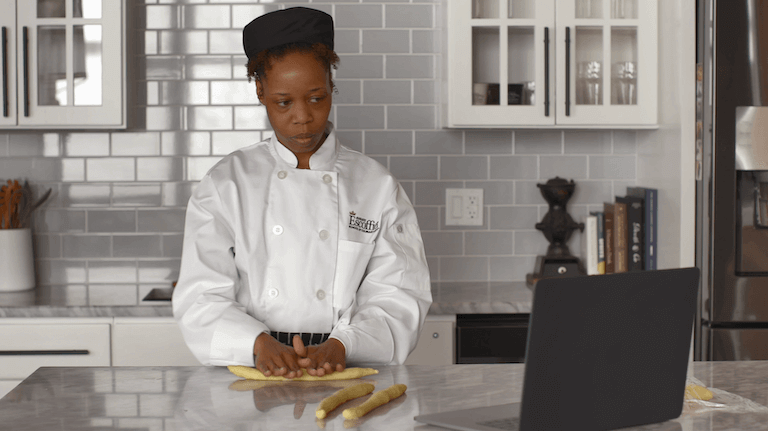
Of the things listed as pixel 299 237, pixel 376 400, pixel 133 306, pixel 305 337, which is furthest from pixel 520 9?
pixel 376 400

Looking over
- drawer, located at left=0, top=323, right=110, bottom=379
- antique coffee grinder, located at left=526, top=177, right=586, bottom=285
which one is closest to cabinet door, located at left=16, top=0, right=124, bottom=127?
drawer, located at left=0, top=323, right=110, bottom=379

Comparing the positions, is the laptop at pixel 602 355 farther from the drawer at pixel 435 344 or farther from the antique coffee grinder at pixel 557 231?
the antique coffee grinder at pixel 557 231

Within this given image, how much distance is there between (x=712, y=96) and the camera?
2217 millimetres

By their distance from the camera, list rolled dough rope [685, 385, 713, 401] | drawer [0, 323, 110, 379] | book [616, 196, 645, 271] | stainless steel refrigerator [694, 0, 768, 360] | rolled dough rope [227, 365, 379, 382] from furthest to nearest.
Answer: book [616, 196, 645, 271]
drawer [0, 323, 110, 379]
stainless steel refrigerator [694, 0, 768, 360]
rolled dough rope [227, 365, 379, 382]
rolled dough rope [685, 385, 713, 401]

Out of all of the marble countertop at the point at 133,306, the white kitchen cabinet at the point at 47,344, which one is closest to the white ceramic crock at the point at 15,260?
the marble countertop at the point at 133,306

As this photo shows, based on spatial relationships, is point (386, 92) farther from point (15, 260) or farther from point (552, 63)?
point (15, 260)

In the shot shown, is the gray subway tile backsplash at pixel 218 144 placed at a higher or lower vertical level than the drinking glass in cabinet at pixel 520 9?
lower

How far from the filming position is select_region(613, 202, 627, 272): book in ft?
8.74

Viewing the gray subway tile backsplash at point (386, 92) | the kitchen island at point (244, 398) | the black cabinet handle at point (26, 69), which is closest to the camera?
the kitchen island at point (244, 398)

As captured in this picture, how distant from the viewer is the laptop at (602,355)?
90 centimetres

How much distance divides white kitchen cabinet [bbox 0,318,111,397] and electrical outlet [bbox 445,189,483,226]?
1.34m

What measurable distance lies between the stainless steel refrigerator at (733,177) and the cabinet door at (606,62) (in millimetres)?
329

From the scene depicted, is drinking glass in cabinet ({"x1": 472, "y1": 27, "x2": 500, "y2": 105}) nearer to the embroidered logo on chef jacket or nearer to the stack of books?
the stack of books

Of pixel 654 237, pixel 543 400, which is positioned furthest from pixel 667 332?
pixel 654 237
